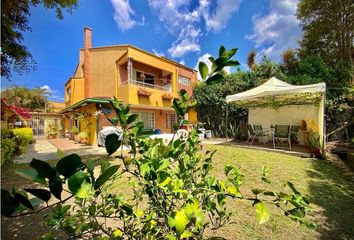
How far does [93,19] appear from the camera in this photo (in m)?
3.21

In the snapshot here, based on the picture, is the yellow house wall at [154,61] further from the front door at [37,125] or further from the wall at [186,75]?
the front door at [37,125]

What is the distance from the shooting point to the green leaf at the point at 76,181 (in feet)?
2.49

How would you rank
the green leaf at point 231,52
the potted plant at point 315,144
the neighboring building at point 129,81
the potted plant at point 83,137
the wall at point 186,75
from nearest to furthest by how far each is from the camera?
the green leaf at point 231,52 → the potted plant at point 315,144 → the potted plant at point 83,137 → the neighboring building at point 129,81 → the wall at point 186,75

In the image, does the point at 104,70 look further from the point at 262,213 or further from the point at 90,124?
the point at 262,213

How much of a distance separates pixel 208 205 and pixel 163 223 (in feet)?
1.27

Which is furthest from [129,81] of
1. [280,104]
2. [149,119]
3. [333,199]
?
[333,199]

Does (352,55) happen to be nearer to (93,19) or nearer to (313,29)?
(313,29)

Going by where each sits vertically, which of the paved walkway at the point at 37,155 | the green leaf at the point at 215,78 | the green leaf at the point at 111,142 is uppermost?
the green leaf at the point at 215,78

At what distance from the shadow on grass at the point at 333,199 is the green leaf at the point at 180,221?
3024mm

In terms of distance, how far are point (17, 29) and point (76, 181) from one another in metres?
5.52

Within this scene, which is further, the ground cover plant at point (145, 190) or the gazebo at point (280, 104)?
the gazebo at point (280, 104)

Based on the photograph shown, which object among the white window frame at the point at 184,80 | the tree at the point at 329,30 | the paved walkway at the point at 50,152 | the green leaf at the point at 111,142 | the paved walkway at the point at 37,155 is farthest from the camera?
the white window frame at the point at 184,80

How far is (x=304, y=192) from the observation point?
436 centimetres

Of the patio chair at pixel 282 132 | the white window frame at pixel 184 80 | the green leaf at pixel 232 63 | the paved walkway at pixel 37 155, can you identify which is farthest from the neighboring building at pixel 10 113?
the white window frame at pixel 184 80
